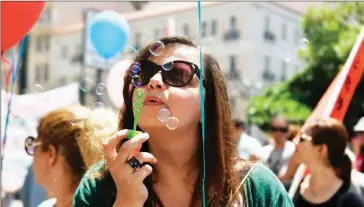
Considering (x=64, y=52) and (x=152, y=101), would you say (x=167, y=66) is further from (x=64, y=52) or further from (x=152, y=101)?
(x=64, y=52)

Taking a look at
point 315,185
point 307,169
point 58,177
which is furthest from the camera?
point 307,169

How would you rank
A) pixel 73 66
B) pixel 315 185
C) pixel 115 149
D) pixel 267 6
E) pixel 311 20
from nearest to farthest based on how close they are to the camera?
pixel 115 149
pixel 315 185
pixel 311 20
pixel 267 6
pixel 73 66

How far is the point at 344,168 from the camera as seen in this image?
10.8 feet

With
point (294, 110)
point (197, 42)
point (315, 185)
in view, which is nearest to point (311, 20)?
point (294, 110)

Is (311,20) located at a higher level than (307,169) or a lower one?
lower

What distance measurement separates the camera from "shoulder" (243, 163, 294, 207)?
67.2 inches

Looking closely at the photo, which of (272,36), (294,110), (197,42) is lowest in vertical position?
(272,36)

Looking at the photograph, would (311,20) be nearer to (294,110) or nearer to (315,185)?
(294,110)

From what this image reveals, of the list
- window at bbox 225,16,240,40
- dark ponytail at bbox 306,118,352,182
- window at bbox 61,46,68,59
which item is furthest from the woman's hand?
window at bbox 61,46,68,59

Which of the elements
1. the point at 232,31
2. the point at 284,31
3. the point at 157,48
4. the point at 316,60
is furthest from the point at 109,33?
the point at 284,31

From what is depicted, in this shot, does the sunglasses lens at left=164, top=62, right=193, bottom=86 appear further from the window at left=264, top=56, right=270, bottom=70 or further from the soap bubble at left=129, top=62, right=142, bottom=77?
the window at left=264, top=56, right=270, bottom=70

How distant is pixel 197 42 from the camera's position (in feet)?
6.09

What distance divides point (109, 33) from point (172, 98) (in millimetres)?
2351

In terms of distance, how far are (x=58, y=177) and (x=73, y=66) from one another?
43.8m
